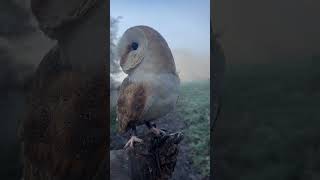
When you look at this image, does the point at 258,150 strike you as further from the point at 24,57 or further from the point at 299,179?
the point at 24,57

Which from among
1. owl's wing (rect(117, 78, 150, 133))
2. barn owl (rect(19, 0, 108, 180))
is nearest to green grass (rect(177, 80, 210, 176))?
owl's wing (rect(117, 78, 150, 133))

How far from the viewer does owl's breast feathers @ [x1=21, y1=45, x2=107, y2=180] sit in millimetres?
3289

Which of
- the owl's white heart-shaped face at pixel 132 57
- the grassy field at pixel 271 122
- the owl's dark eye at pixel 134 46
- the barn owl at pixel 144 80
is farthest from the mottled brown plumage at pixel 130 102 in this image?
the grassy field at pixel 271 122

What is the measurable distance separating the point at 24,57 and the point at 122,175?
1.11 m

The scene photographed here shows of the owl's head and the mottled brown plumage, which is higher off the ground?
the owl's head

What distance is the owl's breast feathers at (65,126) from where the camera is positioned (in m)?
3.29

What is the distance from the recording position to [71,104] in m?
3.29

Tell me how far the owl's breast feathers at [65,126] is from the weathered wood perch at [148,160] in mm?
152

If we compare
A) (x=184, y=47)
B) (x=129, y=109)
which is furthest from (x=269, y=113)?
(x=129, y=109)

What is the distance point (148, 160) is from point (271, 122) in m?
0.92

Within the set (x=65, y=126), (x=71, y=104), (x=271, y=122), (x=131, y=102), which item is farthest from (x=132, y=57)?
(x=271, y=122)

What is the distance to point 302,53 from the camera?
10.7ft

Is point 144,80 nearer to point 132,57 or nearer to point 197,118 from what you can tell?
point 132,57

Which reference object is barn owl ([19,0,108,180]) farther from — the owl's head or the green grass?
the green grass
